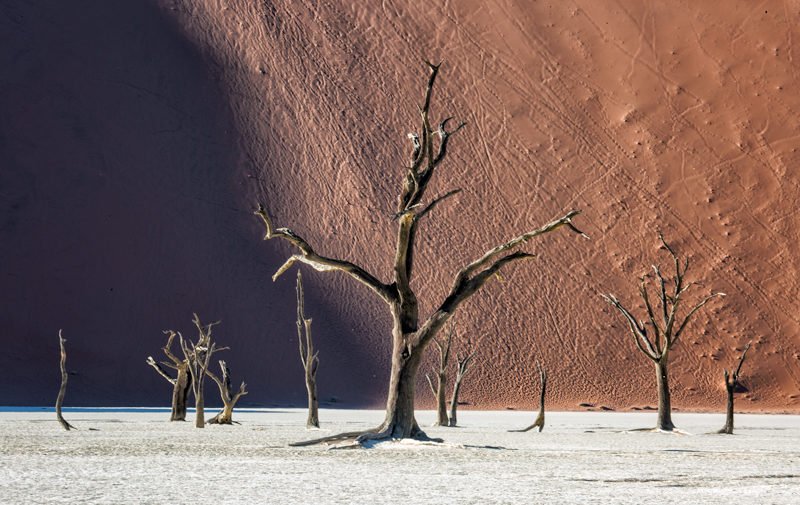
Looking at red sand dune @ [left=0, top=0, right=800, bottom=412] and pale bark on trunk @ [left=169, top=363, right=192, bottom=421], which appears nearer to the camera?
pale bark on trunk @ [left=169, top=363, right=192, bottom=421]

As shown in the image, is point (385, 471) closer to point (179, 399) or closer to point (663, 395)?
point (663, 395)

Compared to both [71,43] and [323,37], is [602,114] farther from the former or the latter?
[71,43]

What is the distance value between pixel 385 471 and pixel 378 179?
161ft

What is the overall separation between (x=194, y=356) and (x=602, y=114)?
39.2 meters

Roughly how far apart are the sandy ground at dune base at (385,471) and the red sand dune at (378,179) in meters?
33.8

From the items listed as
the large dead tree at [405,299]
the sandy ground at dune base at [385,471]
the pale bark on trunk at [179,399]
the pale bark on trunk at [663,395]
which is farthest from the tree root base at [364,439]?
the pale bark on trunk at [179,399]

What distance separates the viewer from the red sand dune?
2247 inches

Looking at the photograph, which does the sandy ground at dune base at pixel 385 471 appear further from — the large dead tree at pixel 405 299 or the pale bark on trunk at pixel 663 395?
the pale bark on trunk at pixel 663 395

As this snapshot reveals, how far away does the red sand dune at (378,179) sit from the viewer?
57062 millimetres

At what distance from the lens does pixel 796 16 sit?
6581 centimetres

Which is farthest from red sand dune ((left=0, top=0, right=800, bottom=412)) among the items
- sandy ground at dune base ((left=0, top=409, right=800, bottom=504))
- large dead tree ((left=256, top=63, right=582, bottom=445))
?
large dead tree ((left=256, top=63, right=582, bottom=445))

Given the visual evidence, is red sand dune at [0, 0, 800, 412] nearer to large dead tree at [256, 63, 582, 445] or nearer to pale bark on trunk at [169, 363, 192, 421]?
pale bark on trunk at [169, 363, 192, 421]

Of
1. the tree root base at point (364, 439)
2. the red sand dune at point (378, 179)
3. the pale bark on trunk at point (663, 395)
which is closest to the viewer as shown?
the tree root base at point (364, 439)

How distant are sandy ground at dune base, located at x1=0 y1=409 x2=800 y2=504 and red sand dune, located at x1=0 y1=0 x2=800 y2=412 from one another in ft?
111
